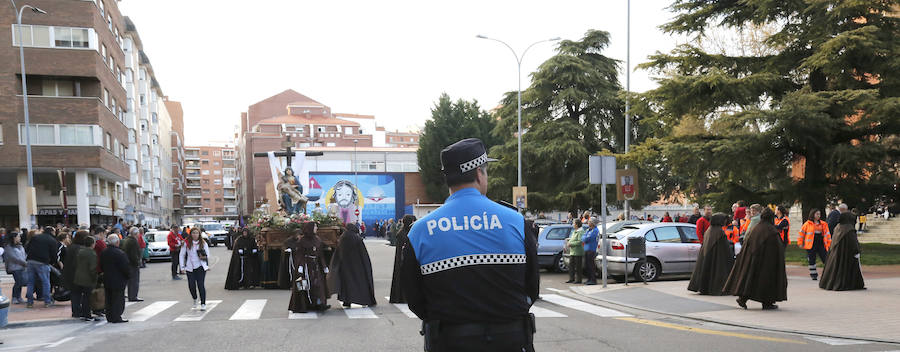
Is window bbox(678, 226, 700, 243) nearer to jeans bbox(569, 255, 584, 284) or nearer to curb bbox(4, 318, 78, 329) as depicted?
jeans bbox(569, 255, 584, 284)

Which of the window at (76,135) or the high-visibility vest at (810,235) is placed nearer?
the high-visibility vest at (810,235)

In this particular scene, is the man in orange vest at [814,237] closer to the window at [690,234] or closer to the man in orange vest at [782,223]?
the man in orange vest at [782,223]

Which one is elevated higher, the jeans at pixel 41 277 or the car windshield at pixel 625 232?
the car windshield at pixel 625 232

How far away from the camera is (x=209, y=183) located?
17012cm

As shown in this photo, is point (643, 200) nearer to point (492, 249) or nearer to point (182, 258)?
point (182, 258)

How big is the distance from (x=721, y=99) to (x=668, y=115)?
7.74ft

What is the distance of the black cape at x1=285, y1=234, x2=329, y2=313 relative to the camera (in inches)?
484

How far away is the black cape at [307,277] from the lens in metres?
12.3

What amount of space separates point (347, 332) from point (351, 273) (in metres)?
3.30

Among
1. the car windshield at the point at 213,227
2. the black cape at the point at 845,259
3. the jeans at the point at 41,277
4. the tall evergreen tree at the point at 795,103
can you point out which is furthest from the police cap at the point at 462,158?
the car windshield at the point at 213,227

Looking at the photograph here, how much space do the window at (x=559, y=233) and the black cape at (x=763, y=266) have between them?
921 centimetres

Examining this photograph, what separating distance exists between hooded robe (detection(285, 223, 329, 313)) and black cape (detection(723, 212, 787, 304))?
7.06 metres

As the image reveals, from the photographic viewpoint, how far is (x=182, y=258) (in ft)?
41.3

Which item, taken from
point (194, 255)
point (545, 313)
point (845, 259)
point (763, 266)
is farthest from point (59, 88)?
point (845, 259)
